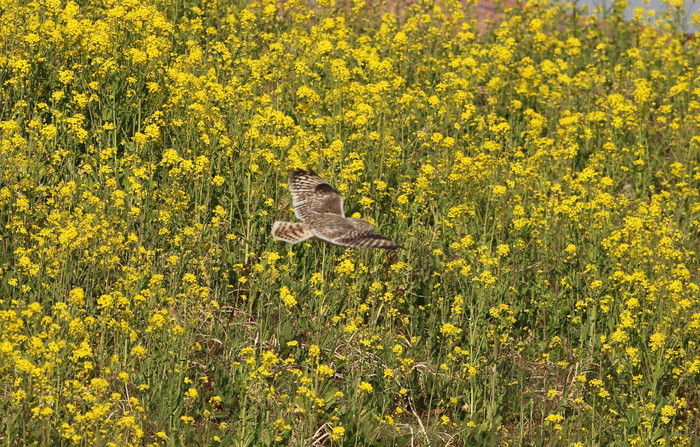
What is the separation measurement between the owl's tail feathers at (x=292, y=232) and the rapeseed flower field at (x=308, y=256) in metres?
0.33

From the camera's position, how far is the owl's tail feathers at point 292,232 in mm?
6891

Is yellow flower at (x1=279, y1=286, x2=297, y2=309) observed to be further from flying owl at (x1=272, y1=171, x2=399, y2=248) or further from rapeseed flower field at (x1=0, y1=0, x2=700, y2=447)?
flying owl at (x1=272, y1=171, x2=399, y2=248)

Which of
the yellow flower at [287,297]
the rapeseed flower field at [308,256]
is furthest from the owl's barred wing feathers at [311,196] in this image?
the yellow flower at [287,297]

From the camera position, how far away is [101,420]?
5.82 meters

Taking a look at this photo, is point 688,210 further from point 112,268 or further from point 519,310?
point 112,268

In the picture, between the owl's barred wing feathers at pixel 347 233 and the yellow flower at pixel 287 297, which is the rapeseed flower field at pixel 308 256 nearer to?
the yellow flower at pixel 287 297

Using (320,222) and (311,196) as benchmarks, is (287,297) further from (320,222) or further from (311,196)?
(311,196)

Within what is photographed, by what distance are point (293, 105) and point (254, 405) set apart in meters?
3.84

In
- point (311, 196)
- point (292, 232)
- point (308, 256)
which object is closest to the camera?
point (292, 232)

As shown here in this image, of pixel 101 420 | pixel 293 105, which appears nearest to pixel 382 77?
pixel 293 105

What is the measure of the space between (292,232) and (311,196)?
62 cm

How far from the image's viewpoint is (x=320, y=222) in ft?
23.0

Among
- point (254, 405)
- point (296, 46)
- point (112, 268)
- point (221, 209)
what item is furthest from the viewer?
point (296, 46)

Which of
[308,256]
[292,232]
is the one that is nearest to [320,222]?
[292,232]
